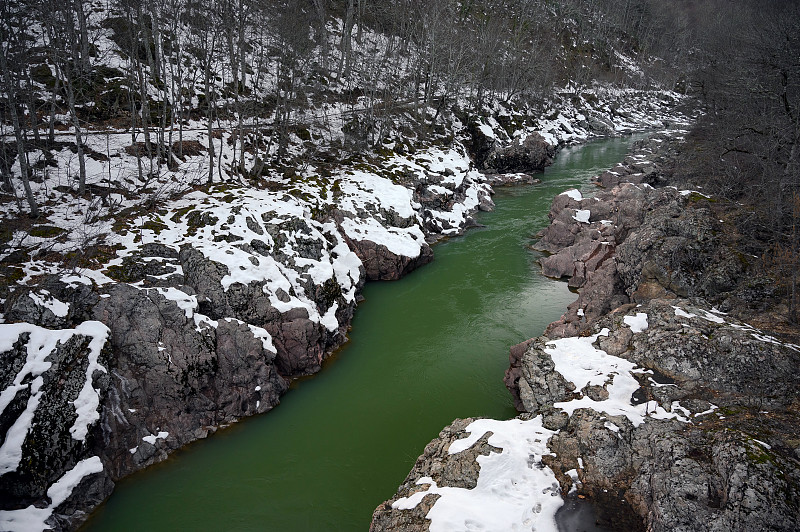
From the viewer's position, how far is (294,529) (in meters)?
9.65

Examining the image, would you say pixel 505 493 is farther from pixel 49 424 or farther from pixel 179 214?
pixel 179 214

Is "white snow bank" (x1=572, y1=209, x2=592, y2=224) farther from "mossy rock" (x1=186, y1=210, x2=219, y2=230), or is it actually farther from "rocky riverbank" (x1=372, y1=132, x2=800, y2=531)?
"mossy rock" (x1=186, y1=210, x2=219, y2=230)

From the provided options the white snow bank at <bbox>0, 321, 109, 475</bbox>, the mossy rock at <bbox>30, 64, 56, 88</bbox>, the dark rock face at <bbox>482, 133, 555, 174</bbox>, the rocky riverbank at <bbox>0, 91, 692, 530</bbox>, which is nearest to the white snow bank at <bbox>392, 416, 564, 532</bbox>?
the rocky riverbank at <bbox>0, 91, 692, 530</bbox>

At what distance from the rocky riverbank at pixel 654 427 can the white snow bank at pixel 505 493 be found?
0.08 feet

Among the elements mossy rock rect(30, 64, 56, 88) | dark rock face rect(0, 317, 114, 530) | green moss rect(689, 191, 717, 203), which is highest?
mossy rock rect(30, 64, 56, 88)

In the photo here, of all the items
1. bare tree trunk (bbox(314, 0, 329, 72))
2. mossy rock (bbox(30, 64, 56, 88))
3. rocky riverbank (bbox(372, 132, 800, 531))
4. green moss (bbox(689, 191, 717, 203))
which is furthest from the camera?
bare tree trunk (bbox(314, 0, 329, 72))

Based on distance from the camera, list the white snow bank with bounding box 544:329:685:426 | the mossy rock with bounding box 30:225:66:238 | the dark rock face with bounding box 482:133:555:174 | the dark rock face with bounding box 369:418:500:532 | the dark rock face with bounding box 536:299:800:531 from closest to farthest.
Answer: the dark rock face with bounding box 536:299:800:531 → the dark rock face with bounding box 369:418:500:532 → the white snow bank with bounding box 544:329:685:426 → the mossy rock with bounding box 30:225:66:238 → the dark rock face with bounding box 482:133:555:174

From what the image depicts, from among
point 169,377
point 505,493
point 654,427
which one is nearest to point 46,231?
point 169,377

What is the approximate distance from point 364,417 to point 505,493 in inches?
240

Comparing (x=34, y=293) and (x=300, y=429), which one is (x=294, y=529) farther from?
(x=34, y=293)

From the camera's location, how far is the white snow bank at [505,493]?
7.32 metres

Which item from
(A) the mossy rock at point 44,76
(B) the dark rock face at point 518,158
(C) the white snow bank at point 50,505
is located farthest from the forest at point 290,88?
(C) the white snow bank at point 50,505

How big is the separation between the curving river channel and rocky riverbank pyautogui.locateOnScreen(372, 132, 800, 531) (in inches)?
85.1

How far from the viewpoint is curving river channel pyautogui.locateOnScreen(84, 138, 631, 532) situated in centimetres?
1009
